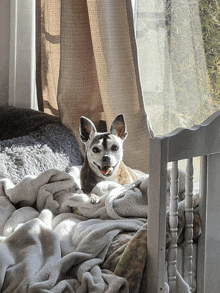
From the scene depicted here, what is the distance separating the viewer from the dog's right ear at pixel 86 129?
1.32 meters

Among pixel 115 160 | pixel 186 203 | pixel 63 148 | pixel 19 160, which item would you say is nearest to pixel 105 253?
pixel 186 203

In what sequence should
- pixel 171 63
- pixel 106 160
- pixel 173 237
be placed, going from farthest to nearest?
pixel 171 63, pixel 106 160, pixel 173 237

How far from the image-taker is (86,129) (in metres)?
1.33

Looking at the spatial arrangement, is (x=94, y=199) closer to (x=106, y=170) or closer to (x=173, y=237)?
(x=106, y=170)

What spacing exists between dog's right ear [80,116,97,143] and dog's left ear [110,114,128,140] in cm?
7

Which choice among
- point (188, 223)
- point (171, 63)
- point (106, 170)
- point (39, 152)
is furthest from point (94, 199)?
point (171, 63)

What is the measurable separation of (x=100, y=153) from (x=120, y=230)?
0.36 metres

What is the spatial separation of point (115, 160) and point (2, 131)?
2.63 feet

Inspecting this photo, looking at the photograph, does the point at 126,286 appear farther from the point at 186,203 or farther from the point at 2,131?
the point at 2,131

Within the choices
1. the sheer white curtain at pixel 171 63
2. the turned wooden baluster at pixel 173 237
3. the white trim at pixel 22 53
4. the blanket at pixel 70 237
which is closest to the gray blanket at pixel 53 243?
the blanket at pixel 70 237

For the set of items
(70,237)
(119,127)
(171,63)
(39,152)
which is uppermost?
(171,63)

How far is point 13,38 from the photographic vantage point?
2070 millimetres

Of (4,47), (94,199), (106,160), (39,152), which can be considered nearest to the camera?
(94,199)

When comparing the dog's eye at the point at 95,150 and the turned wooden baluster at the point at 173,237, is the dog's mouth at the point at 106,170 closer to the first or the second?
the dog's eye at the point at 95,150
